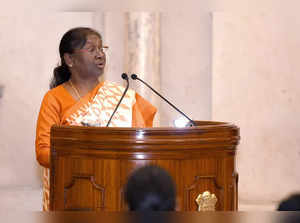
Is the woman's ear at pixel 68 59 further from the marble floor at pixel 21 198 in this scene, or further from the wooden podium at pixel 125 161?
the marble floor at pixel 21 198

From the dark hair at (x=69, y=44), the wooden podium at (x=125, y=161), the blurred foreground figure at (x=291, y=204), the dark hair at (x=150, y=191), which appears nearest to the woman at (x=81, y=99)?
the dark hair at (x=69, y=44)

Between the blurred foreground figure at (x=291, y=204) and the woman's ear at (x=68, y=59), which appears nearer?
the blurred foreground figure at (x=291, y=204)

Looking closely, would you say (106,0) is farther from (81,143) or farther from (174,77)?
(81,143)

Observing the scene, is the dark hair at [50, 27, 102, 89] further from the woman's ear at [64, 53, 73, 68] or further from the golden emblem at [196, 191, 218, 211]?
the golden emblem at [196, 191, 218, 211]

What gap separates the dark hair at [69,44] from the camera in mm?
3939

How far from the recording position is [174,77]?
621 cm

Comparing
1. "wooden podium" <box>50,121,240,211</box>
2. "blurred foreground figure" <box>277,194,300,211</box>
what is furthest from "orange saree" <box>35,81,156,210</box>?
"blurred foreground figure" <box>277,194,300,211</box>

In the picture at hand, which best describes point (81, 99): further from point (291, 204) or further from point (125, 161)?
point (291, 204)

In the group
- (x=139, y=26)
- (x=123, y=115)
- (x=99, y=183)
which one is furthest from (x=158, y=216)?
(x=139, y=26)

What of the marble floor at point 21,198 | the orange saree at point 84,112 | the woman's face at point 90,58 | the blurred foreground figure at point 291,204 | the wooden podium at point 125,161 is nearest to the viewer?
the blurred foreground figure at point 291,204

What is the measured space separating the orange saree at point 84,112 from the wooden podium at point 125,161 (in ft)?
1.75

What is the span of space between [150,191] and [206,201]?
184 cm

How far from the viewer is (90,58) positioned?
393 centimetres

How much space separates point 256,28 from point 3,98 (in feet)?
7.91
